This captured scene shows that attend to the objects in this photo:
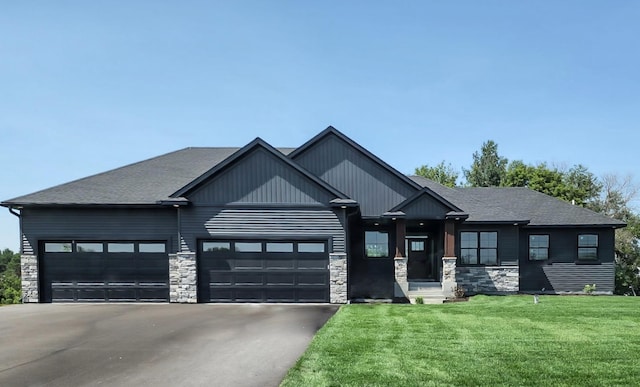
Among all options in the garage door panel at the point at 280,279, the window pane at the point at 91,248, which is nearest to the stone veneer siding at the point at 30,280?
the window pane at the point at 91,248

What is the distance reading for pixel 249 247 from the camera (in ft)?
51.3

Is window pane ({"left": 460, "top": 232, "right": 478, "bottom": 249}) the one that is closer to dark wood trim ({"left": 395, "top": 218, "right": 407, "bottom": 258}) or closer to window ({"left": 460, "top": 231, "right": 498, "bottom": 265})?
window ({"left": 460, "top": 231, "right": 498, "bottom": 265})

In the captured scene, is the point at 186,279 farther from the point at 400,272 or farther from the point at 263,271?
the point at 400,272

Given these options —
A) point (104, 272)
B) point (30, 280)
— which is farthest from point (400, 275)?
point (30, 280)

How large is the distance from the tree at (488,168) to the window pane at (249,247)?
40085 mm

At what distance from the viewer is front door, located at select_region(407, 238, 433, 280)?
66.5 ft

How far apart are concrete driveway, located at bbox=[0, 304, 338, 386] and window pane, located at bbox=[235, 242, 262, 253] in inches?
93.2

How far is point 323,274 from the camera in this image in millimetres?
15570

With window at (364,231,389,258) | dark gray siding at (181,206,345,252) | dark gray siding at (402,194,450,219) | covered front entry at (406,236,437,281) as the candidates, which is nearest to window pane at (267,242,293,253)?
dark gray siding at (181,206,345,252)

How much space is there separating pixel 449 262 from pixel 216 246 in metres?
9.67

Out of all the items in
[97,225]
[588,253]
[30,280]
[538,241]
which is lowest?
[30,280]

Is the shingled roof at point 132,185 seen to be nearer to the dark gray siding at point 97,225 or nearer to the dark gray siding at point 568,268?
the dark gray siding at point 97,225

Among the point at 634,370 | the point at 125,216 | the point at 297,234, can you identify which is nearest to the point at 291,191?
the point at 297,234

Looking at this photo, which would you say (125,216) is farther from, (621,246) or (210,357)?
(621,246)
